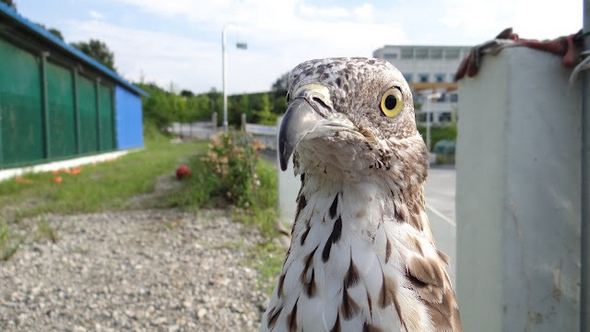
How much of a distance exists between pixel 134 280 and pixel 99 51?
51.9 metres

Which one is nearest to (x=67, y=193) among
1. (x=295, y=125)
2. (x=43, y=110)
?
(x=43, y=110)

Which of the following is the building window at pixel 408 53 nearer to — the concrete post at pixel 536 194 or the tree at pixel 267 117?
the tree at pixel 267 117

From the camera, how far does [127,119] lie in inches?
964

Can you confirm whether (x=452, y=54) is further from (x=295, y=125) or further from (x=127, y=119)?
(x=295, y=125)

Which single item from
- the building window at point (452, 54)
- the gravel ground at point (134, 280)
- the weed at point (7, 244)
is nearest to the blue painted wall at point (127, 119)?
the gravel ground at point (134, 280)

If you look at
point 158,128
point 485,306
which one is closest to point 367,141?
point 485,306

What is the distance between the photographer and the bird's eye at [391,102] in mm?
1557

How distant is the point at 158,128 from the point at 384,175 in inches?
1771

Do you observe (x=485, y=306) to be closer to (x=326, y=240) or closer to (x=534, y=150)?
(x=534, y=150)

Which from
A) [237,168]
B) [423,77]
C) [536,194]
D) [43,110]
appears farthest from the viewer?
[423,77]

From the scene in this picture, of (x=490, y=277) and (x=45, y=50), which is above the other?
(x=45, y=50)

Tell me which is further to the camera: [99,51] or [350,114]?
[99,51]

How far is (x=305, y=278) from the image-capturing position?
1.52 m

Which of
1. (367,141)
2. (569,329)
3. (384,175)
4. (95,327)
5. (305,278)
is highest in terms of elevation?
(367,141)
